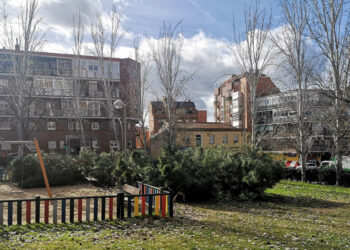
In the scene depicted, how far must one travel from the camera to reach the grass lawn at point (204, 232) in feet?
21.4

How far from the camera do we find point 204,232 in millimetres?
7609

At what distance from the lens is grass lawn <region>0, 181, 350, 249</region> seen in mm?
6508

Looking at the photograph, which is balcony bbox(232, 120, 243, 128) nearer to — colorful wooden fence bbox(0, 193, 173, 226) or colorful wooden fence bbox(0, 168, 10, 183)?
colorful wooden fence bbox(0, 168, 10, 183)

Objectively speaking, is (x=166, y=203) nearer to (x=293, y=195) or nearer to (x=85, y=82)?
(x=293, y=195)

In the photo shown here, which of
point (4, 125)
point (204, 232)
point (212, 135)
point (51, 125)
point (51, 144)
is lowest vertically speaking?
point (204, 232)

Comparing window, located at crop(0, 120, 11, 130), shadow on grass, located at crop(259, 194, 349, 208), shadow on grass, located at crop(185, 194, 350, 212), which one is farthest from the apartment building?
window, located at crop(0, 120, 11, 130)

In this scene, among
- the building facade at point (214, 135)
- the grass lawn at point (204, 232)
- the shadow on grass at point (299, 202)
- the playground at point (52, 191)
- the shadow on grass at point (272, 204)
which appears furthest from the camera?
the building facade at point (214, 135)

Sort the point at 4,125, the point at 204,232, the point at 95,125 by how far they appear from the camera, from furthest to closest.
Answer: the point at 95,125 → the point at 4,125 → the point at 204,232

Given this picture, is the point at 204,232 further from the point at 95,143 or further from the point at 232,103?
the point at 232,103

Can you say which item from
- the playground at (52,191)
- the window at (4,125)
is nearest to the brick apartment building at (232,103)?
the window at (4,125)

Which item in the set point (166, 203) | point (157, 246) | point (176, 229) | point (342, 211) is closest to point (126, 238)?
point (157, 246)

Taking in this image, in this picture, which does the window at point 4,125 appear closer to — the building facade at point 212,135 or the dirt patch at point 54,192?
the building facade at point 212,135

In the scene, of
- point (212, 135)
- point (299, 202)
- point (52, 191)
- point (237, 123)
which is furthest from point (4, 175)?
point (237, 123)

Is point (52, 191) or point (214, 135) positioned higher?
point (214, 135)
